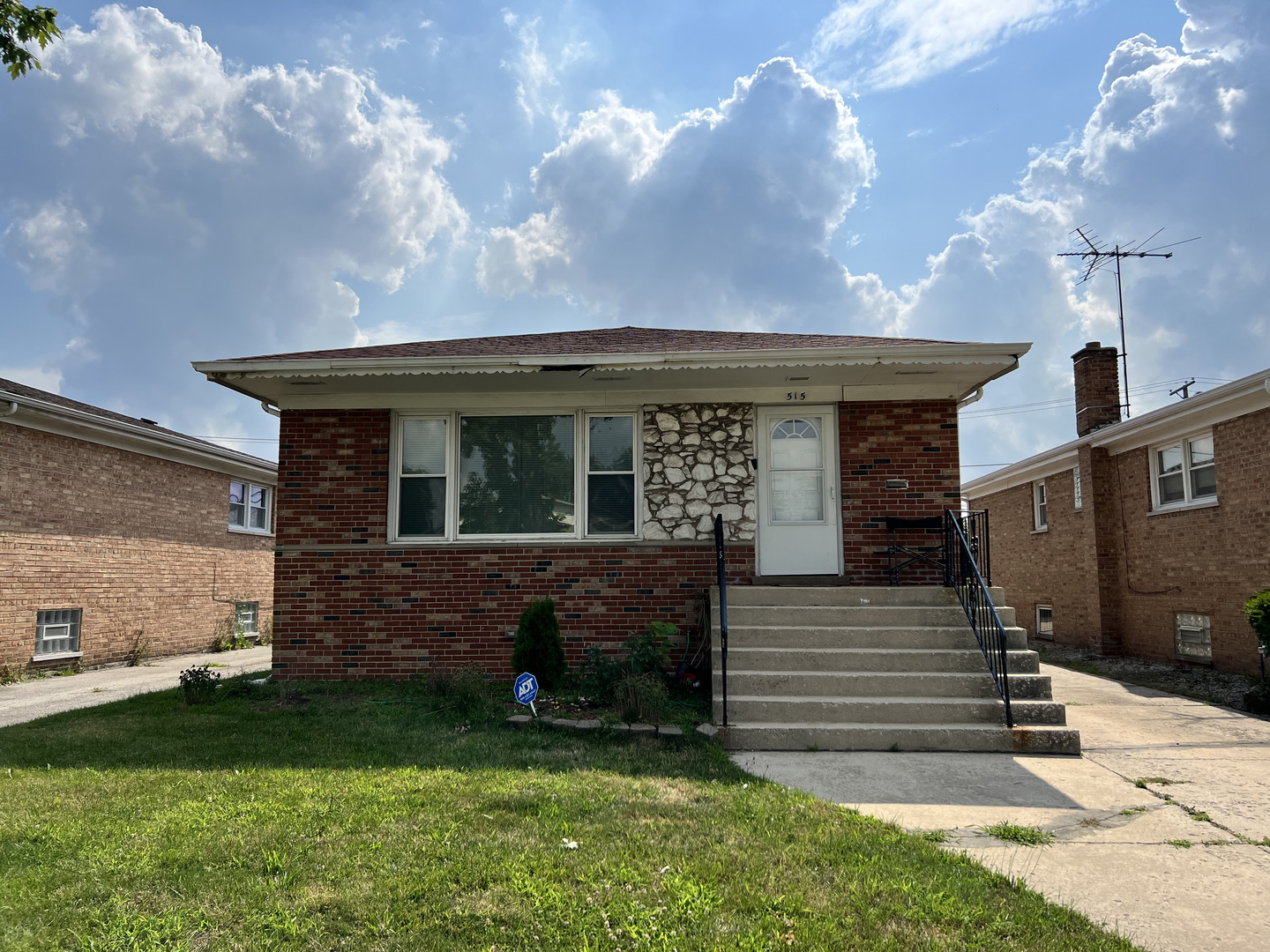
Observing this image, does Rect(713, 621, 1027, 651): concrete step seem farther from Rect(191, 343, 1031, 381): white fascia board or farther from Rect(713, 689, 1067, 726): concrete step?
Rect(191, 343, 1031, 381): white fascia board

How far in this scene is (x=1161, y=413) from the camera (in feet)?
37.3

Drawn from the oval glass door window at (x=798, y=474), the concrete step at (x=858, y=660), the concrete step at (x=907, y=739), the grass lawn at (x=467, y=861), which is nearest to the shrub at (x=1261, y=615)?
the concrete step at (x=858, y=660)

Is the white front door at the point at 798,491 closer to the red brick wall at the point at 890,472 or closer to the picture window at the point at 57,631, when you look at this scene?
the red brick wall at the point at 890,472

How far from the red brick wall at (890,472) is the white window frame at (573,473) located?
86.7 inches

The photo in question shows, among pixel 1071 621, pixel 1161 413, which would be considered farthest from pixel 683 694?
pixel 1071 621

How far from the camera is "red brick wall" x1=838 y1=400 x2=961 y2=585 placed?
8.57 meters

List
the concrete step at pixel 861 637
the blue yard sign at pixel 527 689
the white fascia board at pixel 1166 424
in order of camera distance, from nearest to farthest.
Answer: the blue yard sign at pixel 527 689 → the concrete step at pixel 861 637 → the white fascia board at pixel 1166 424

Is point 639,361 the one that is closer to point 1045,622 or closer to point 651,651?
point 651,651

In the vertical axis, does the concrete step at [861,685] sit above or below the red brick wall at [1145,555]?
below

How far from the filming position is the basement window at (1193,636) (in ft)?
36.7

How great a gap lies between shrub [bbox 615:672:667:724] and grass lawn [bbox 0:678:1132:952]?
0.72 m

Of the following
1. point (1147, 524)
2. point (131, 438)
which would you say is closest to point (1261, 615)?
point (1147, 524)

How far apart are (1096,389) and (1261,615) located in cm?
694

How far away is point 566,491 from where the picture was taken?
887 cm
